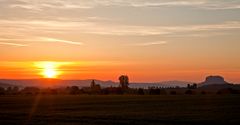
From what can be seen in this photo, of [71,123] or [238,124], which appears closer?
[238,124]

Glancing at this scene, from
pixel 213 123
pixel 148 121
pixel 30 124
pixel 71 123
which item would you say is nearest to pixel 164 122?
pixel 148 121

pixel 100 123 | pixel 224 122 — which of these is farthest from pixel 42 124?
pixel 224 122

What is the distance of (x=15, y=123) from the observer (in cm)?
4491

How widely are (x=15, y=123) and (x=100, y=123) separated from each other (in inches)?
303

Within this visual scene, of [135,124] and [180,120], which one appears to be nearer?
[135,124]

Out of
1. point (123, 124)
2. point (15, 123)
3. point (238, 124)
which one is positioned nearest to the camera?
point (238, 124)

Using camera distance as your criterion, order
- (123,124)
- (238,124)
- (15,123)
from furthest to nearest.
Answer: (15,123), (123,124), (238,124)

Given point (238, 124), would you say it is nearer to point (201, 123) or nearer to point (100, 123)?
point (201, 123)

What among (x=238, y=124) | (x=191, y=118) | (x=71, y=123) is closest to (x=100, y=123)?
(x=71, y=123)

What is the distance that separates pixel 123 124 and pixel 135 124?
3.57 feet

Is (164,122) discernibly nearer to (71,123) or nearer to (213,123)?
(213,123)

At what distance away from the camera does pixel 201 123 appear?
41406mm

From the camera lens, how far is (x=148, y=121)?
43.9 metres

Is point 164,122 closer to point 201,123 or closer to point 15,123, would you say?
point 201,123
